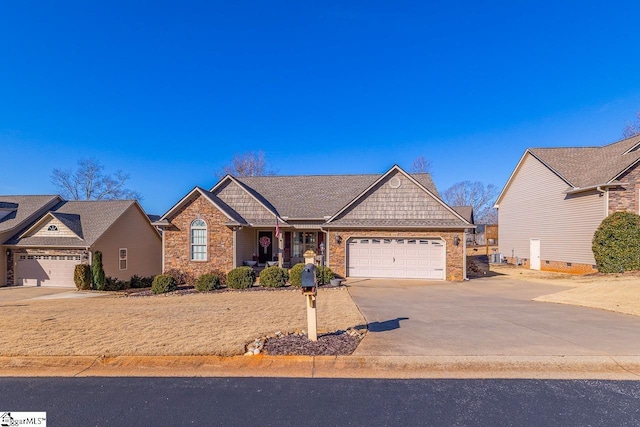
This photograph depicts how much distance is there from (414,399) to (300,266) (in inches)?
418

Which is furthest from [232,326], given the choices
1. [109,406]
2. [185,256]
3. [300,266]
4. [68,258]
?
[68,258]

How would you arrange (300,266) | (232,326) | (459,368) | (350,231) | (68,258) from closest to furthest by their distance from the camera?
(459,368) → (232,326) → (300,266) → (350,231) → (68,258)

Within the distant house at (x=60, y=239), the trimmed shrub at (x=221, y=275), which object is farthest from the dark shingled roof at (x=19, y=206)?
the trimmed shrub at (x=221, y=275)

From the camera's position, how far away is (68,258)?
20688mm

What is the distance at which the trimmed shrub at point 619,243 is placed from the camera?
15.4 metres

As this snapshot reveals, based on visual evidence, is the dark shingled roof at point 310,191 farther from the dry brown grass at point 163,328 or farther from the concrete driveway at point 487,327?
the dry brown grass at point 163,328

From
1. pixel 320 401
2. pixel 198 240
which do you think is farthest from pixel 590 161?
pixel 320 401

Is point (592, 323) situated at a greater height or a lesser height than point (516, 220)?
lesser

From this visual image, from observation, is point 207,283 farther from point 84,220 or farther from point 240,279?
point 84,220

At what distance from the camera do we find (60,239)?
20750 millimetres

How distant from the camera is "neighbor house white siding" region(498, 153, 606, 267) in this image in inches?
719

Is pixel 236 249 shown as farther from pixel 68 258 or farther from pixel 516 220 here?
pixel 516 220

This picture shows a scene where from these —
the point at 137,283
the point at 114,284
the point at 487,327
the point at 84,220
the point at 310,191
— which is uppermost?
the point at 310,191

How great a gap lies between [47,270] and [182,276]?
34.8ft
